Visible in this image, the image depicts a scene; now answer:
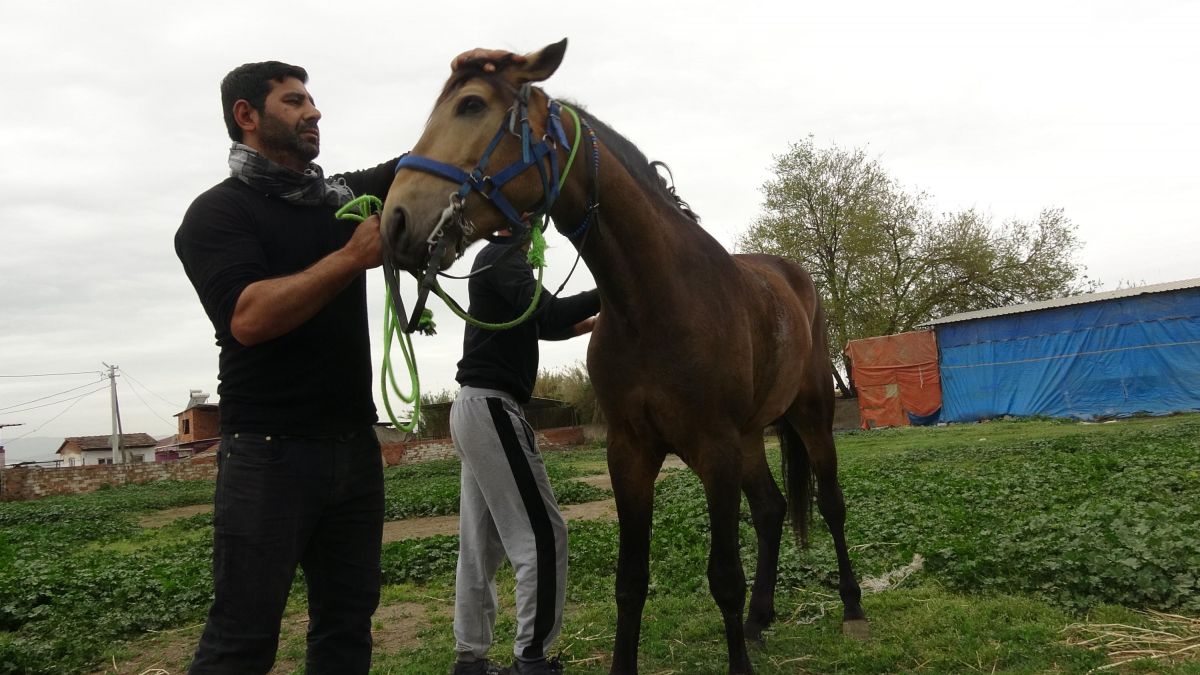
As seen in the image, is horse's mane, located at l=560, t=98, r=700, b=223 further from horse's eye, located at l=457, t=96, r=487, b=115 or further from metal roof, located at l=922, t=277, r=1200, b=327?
metal roof, located at l=922, t=277, r=1200, b=327

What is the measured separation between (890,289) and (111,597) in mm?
31627

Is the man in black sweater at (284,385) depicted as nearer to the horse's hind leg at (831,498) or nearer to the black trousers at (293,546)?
the black trousers at (293,546)

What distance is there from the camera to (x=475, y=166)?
263cm

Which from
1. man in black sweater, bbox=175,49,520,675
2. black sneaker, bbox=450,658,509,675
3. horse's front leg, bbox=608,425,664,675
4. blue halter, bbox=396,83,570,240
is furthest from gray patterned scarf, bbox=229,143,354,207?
black sneaker, bbox=450,658,509,675

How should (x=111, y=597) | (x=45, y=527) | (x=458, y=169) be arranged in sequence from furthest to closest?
(x=45, y=527) → (x=111, y=597) → (x=458, y=169)

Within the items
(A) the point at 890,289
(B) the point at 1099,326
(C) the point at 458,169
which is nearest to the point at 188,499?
(C) the point at 458,169

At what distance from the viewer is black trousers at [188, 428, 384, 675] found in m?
2.30

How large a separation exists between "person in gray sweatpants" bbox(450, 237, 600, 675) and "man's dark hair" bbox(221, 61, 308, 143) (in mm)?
1130

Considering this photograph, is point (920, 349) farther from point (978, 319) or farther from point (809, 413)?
point (809, 413)

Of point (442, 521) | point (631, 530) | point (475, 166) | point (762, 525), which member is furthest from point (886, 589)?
point (442, 521)

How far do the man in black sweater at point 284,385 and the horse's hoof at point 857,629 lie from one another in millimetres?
2688

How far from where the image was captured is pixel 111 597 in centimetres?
625

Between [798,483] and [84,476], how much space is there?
87.2ft

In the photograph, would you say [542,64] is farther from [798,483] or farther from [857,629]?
[798,483]
